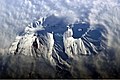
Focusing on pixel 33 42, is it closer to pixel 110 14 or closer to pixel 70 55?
pixel 70 55

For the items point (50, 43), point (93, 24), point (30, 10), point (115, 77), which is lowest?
point (115, 77)

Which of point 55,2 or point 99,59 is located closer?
point 99,59

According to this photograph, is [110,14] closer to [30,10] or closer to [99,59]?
[99,59]

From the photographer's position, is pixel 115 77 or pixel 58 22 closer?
pixel 115 77

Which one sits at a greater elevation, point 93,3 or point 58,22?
point 93,3

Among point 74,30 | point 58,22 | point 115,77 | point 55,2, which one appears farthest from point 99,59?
point 55,2

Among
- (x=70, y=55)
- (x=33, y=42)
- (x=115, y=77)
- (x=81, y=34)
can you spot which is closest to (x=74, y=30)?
(x=81, y=34)

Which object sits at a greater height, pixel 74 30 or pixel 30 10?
pixel 30 10

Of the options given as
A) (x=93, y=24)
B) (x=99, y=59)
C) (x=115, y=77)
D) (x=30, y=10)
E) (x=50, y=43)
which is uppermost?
(x=30, y=10)

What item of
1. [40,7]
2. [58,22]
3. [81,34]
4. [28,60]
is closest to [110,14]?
[81,34]
